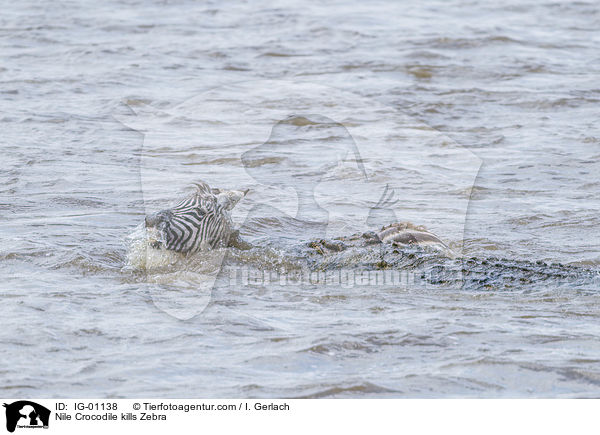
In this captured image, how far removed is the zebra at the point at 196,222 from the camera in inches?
223

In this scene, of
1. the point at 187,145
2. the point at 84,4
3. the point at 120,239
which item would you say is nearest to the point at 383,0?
the point at 84,4

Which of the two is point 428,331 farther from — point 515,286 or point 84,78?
point 84,78

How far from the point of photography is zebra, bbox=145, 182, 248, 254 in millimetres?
5672

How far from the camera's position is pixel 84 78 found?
1242 cm

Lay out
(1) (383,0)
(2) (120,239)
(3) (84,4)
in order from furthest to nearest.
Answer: (1) (383,0) → (3) (84,4) → (2) (120,239)

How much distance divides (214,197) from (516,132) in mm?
5591
